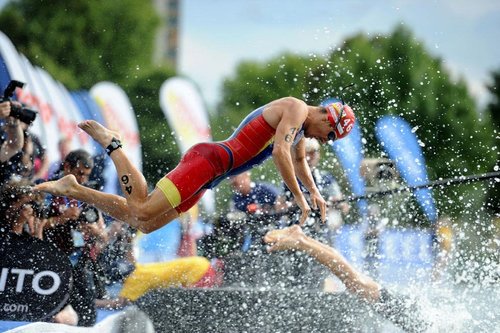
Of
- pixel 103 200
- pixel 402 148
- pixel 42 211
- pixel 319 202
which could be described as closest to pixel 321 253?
pixel 319 202

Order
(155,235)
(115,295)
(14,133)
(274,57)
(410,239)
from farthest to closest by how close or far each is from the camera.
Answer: (274,57) < (410,239) < (155,235) < (14,133) < (115,295)

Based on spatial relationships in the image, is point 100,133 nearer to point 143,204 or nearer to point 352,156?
point 143,204

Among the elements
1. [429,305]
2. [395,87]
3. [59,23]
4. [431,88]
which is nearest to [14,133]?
[429,305]

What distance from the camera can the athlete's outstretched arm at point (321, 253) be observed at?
6996 millimetres

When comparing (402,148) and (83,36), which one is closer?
(402,148)

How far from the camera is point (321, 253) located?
722 centimetres

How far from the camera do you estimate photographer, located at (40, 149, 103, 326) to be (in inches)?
259

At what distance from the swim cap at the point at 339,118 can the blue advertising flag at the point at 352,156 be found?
3627 mm

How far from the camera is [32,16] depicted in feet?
133

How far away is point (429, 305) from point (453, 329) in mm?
435

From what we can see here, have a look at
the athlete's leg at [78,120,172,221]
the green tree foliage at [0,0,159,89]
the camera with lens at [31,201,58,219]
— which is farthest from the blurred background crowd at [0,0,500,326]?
the green tree foliage at [0,0,159,89]

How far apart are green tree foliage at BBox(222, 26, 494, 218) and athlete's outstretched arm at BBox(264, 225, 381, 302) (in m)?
4.95

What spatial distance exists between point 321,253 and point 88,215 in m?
2.17

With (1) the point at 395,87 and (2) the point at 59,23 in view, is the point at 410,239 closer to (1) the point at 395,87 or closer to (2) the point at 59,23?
(1) the point at 395,87
